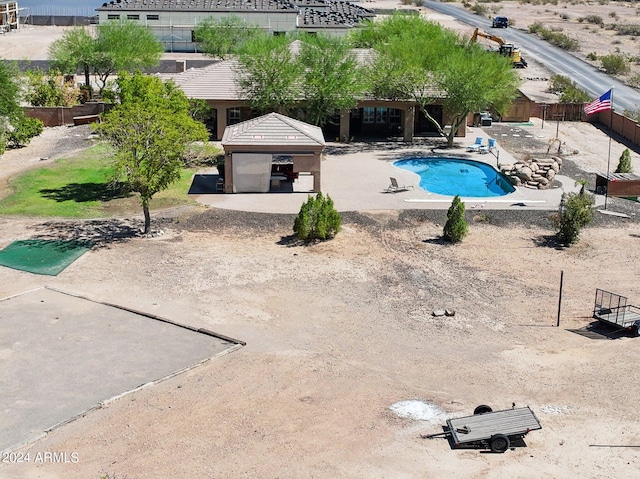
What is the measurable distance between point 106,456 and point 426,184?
2653 cm

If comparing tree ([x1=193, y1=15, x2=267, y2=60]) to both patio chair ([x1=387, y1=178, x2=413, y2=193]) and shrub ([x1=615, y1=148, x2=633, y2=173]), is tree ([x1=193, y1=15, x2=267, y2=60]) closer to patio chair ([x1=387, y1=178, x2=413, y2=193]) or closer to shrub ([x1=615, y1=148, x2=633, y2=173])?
patio chair ([x1=387, y1=178, x2=413, y2=193])

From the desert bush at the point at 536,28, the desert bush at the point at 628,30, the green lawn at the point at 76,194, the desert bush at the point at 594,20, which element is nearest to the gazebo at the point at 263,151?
the green lawn at the point at 76,194

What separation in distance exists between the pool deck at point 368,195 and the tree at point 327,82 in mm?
2625

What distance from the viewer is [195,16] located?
263 feet

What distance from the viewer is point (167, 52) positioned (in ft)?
264

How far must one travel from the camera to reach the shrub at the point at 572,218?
109 ft

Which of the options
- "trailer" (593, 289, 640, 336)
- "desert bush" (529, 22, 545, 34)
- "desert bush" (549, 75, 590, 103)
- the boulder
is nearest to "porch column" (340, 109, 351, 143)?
the boulder

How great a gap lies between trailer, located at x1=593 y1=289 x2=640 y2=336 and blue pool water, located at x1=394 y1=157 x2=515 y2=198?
534 inches

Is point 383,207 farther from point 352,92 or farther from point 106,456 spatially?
point 106,456

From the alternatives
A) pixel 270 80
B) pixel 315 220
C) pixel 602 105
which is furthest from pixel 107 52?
pixel 602 105

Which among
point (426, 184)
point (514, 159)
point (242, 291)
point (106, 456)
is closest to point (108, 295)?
point (242, 291)

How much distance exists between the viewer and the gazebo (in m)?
38.7

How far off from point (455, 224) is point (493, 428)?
1454 cm

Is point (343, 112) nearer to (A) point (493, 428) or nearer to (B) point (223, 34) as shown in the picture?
(B) point (223, 34)
